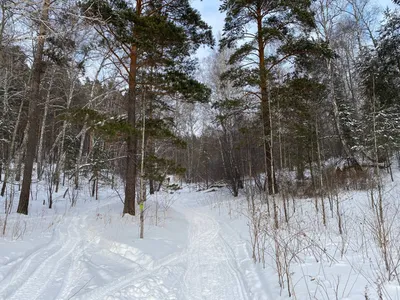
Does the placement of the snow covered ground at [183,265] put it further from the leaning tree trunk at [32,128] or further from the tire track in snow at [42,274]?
the leaning tree trunk at [32,128]

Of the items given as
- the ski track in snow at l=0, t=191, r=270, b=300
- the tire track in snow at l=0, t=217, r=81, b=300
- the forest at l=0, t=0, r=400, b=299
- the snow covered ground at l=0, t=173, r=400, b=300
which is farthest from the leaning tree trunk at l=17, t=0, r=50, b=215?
the tire track in snow at l=0, t=217, r=81, b=300

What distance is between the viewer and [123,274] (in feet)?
12.2

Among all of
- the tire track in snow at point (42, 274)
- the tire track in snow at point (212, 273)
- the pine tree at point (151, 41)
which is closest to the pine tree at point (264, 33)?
the pine tree at point (151, 41)

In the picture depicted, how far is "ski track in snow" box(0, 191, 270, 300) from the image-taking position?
3.03m

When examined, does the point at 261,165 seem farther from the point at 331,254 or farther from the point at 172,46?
the point at 331,254

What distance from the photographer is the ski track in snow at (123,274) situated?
9.96ft

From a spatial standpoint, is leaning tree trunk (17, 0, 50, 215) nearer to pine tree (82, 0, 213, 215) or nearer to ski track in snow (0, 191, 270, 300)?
pine tree (82, 0, 213, 215)

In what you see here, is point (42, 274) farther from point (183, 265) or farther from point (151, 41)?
point (151, 41)

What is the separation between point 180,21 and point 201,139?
57.8 ft

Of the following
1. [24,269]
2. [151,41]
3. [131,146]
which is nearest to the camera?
[24,269]

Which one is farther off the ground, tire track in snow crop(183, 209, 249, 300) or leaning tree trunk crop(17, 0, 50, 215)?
leaning tree trunk crop(17, 0, 50, 215)

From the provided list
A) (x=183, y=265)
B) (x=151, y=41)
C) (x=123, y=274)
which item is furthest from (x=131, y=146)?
(x=123, y=274)

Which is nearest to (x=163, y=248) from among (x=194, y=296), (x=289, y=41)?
(x=194, y=296)

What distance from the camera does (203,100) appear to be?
7812mm
